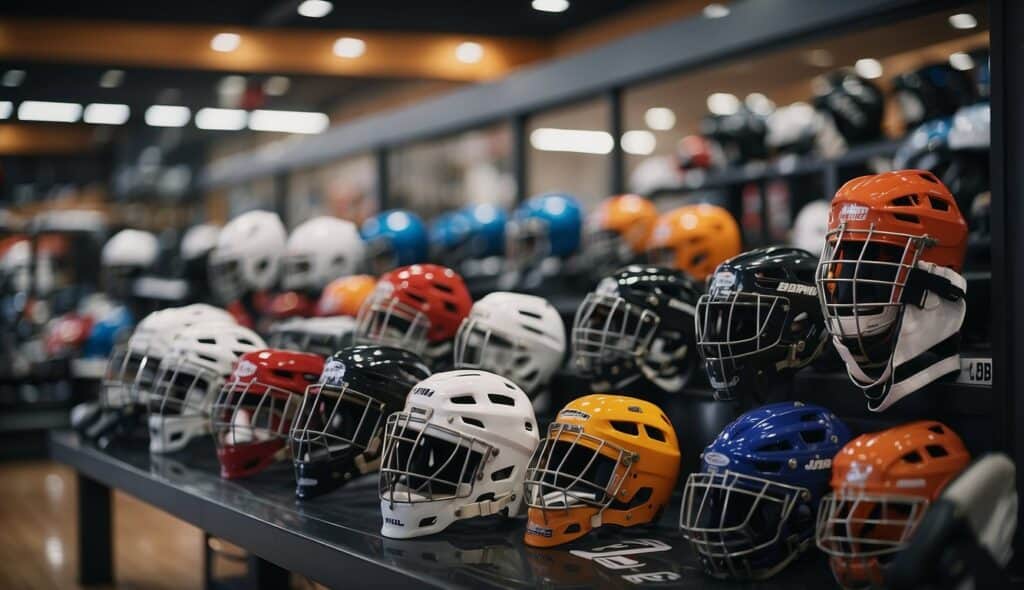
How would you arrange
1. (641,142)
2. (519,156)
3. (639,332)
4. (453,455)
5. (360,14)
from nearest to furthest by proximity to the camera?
(453,455) → (639,332) → (519,156) → (360,14) → (641,142)

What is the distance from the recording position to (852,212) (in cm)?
241

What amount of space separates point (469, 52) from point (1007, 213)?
5511 mm

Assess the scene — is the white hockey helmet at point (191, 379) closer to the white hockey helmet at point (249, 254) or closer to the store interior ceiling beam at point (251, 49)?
the white hockey helmet at point (249, 254)

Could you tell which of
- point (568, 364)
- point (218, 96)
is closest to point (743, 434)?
point (568, 364)

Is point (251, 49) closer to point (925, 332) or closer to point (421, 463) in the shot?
point (421, 463)

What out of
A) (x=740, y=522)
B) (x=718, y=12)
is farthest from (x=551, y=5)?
(x=740, y=522)

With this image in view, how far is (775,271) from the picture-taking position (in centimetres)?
273

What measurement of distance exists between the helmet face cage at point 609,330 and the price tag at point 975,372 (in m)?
0.88

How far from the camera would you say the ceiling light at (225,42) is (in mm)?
7398

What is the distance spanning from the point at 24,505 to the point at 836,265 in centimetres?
589

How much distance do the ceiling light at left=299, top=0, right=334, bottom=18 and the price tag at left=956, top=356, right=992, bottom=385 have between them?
180 inches

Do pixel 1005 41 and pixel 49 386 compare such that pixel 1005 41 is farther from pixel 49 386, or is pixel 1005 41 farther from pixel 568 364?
pixel 49 386

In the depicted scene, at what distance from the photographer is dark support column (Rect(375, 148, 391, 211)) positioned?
7695 millimetres

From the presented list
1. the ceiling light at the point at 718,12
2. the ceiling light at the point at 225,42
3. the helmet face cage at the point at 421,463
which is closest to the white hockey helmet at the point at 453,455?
the helmet face cage at the point at 421,463
